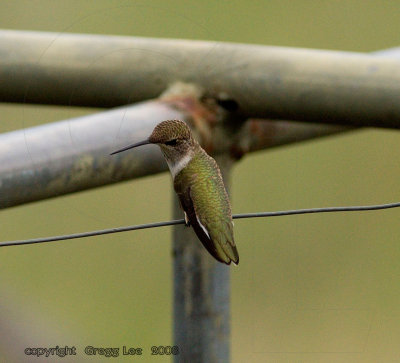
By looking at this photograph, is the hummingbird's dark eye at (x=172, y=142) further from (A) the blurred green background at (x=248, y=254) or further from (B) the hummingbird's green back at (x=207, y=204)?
(A) the blurred green background at (x=248, y=254)

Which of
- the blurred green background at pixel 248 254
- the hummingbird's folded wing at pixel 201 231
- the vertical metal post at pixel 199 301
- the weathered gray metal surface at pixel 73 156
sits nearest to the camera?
the hummingbird's folded wing at pixel 201 231

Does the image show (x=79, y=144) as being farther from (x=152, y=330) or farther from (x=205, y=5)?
(x=205, y=5)

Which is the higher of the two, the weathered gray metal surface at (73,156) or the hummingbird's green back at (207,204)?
the weathered gray metal surface at (73,156)

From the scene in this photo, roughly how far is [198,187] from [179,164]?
223 millimetres

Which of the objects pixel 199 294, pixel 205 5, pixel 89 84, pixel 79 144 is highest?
pixel 205 5

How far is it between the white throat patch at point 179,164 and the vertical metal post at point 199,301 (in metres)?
0.74

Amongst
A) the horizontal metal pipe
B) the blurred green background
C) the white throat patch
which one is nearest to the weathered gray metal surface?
the blurred green background

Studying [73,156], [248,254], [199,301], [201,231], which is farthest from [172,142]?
[248,254]

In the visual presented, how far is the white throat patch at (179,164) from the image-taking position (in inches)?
51.8

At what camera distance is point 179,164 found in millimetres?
1350

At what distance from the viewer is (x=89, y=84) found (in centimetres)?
225

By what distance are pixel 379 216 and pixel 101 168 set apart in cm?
435

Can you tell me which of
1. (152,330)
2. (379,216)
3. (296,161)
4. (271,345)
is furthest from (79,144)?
(296,161)

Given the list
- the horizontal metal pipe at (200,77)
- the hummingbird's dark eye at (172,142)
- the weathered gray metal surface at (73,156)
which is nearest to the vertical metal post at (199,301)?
the horizontal metal pipe at (200,77)
